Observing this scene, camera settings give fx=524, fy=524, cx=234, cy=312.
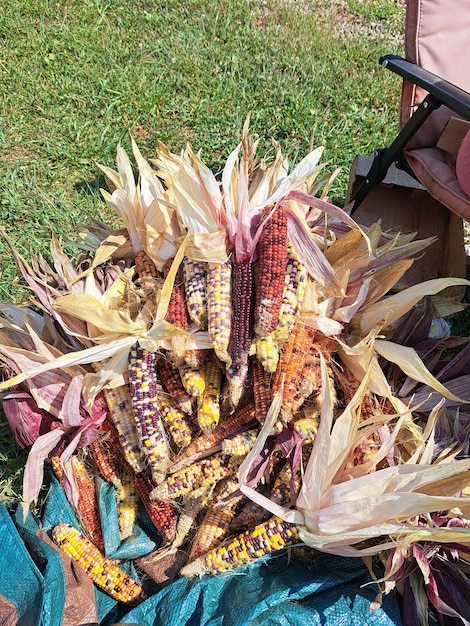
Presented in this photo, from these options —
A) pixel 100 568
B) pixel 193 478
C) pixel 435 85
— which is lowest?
pixel 100 568

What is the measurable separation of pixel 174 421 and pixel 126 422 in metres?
0.16

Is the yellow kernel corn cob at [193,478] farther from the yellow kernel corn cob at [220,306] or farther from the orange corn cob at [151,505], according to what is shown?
the yellow kernel corn cob at [220,306]

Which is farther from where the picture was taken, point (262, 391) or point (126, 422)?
point (126, 422)

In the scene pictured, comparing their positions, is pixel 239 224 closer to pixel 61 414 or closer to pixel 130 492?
pixel 61 414

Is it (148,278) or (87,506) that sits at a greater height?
(148,278)

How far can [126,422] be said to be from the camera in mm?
1729

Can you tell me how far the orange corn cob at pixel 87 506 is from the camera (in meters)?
1.86

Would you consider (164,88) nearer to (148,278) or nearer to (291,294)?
(148,278)

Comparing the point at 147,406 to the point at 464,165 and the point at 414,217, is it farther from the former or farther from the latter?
the point at 414,217

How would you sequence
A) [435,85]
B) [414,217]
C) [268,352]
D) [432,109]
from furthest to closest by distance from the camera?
1. [414,217]
2. [432,109]
3. [435,85]
4. [268,352]

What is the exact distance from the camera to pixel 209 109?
3697 millimetres

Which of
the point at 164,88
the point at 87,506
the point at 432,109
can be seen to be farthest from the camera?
the point at 164,88

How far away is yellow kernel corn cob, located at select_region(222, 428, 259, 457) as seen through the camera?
5.25 feet

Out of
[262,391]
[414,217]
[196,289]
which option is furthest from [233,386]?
[414,217]
